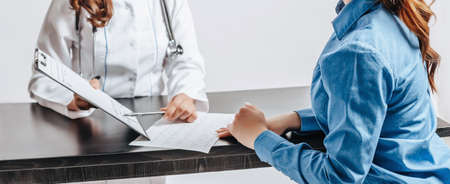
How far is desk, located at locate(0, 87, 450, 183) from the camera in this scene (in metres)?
1.05

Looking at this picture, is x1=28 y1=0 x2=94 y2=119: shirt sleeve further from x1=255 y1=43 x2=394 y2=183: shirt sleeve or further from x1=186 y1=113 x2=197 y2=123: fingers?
x1=255 y1=43 x2=394 y2=183: shirt sleeve

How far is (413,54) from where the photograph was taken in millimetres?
908

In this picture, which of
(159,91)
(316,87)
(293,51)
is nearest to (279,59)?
(293,51)

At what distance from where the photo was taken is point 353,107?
820mm

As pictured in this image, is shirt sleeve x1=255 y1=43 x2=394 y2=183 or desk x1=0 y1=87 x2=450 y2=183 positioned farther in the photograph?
desk x1=0 y1=87 x2=450 y2=183

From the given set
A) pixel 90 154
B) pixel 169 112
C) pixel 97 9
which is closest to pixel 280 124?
pixel 169 112

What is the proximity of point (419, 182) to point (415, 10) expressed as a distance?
35 centimetres

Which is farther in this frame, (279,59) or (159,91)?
(279,59)

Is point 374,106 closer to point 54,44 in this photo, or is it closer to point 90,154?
point 90,154

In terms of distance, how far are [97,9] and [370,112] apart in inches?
42.3

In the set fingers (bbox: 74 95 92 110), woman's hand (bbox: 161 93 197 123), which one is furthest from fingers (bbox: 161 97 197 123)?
fingers (bbox: 74 95 92 110)

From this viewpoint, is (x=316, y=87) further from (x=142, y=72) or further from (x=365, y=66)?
(x=142, y=72)

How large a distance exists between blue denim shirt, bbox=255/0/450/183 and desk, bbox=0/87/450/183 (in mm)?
151

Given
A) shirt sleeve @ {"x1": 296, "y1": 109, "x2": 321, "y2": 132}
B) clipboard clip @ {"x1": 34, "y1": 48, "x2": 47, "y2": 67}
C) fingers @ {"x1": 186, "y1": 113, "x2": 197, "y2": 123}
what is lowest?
shirt sleeve @ {"x1": 296, "y1": 109, "x2": 321, "y2": 132}
